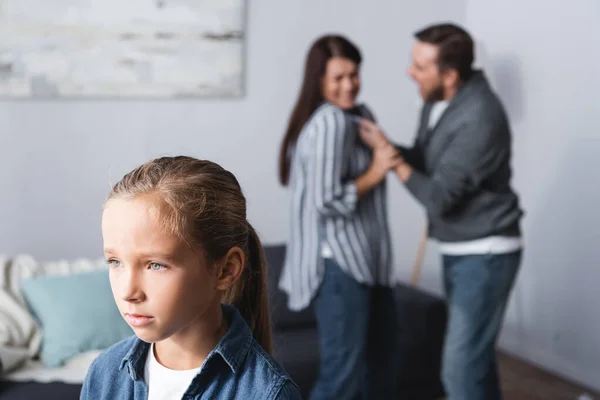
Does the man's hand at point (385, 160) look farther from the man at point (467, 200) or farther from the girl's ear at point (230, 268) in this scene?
the girl's ear at point (230, 268)

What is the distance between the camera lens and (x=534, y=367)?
153 inches

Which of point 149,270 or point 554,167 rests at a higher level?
point 149,270

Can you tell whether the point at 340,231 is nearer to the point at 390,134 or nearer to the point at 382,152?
the point at 382,152

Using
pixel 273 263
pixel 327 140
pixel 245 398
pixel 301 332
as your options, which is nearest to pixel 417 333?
pixel 301 332

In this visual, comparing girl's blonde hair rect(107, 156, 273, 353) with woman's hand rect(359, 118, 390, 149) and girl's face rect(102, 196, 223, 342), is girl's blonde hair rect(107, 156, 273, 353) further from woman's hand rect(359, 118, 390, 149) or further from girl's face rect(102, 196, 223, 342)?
woman's hand rect(359, 118, 390, 149)

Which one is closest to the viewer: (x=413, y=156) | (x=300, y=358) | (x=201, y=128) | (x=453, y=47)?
(x=453, y=47)

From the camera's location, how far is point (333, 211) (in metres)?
2.50

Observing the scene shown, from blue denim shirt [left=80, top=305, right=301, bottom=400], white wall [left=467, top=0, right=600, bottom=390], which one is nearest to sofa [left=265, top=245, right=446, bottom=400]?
white wall [left=467, top=0, right=600, bottom=390]

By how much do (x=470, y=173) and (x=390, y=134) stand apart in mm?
1734

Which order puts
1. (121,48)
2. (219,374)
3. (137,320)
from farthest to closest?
(121,48) < (219,374) < (137,320)

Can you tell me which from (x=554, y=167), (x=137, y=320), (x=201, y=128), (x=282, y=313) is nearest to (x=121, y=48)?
(x=201, y=128)

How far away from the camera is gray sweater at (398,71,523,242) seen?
2.49 metres

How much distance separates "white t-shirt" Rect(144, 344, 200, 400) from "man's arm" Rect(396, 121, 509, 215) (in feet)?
5.00

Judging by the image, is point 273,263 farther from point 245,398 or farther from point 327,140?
point 245,398
